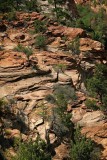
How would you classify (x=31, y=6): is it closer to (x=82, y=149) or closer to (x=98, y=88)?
(x=98, y=88)

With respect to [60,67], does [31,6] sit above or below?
above

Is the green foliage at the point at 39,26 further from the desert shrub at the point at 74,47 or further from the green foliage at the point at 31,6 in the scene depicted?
the green foliage at the point at 31,6

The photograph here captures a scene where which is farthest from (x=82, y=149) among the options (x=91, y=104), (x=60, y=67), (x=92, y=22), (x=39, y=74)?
(x=92, y=22)

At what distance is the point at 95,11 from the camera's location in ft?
264

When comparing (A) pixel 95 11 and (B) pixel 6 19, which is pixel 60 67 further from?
(A) pixel 95 11

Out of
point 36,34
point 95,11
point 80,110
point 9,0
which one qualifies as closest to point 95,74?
point 80,110

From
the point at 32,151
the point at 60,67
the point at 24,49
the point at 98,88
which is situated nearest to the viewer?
the point at 32,151

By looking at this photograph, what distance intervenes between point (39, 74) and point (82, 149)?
528 inches

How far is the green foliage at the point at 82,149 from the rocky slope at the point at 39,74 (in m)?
1.42

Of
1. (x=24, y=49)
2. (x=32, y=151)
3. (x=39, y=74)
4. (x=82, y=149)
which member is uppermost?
(x=24, y=49)

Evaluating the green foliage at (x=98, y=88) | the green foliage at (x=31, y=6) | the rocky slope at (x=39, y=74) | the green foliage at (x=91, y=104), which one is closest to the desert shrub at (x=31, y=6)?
the green foliage at (x=31, y=6)

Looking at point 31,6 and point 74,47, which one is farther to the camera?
point 31,6

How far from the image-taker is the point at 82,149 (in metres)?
34.2

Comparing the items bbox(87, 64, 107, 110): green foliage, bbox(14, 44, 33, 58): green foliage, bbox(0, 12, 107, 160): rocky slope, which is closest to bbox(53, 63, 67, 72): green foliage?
bbox(0, 12, 107, 160): rocky slope
